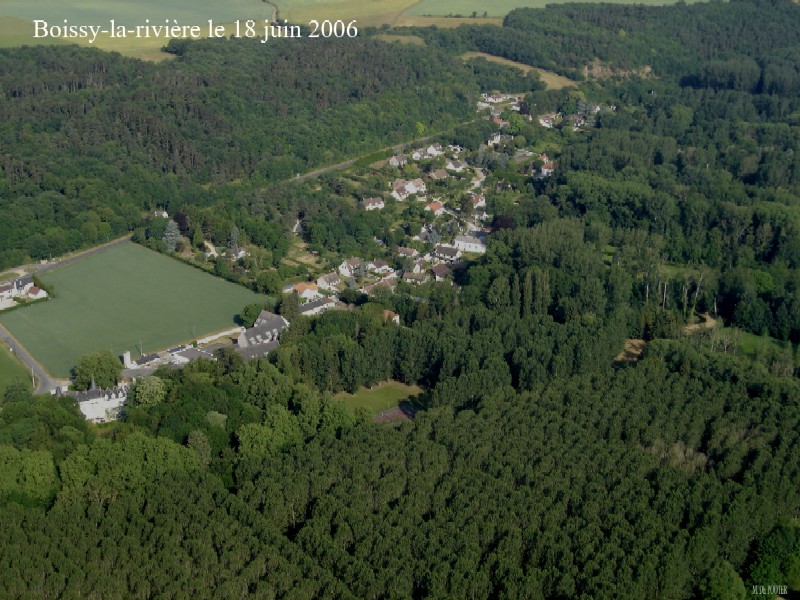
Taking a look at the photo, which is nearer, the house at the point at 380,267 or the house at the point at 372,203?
the house at the point at 380,267

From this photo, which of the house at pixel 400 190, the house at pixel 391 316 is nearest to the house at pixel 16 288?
the house at pixel 391 316

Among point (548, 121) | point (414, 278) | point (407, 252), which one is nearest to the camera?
point (414, 278)

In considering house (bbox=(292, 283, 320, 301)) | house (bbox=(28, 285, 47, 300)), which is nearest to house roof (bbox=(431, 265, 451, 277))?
house (bbox=(292, 283, 320, 301))

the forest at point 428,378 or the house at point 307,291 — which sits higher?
the forest at point 428,378

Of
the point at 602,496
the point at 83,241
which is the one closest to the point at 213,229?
the point at 83,241

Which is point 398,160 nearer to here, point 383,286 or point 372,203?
point 372,203

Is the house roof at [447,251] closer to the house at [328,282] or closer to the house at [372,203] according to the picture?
the house at [328,282]

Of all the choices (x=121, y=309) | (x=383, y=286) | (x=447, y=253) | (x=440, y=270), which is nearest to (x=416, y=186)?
(x=447, y=253)
